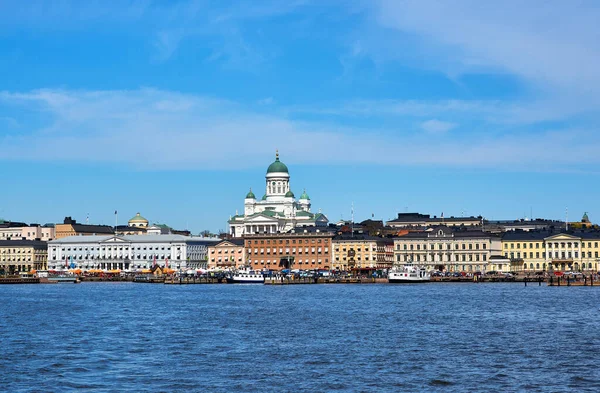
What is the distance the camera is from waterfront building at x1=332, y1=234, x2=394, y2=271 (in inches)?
6796

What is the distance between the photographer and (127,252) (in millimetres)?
198125

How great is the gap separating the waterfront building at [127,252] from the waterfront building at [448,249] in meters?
45.5

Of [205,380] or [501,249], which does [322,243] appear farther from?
[205,380]

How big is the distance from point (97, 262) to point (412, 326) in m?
148

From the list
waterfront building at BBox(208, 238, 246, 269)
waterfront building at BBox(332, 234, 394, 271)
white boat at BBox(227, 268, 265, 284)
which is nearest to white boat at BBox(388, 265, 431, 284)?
white boat at BBox(227, 268, 265, 284)

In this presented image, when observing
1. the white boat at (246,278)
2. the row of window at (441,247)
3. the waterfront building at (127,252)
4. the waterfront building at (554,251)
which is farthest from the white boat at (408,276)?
the waterfront building at (127,252)

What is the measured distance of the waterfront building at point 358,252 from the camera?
173 meters

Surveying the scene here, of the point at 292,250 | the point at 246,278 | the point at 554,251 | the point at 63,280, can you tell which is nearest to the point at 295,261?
the point at 292,250

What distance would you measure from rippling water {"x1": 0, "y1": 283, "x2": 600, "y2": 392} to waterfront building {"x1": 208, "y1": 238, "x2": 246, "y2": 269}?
111 m

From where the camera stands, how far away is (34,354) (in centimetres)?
4369

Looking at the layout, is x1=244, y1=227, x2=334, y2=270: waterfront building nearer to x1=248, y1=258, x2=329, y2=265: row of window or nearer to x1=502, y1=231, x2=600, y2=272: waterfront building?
x1=248, y1=258, x2=329, y2=265: row of window

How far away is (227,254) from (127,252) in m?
20.7

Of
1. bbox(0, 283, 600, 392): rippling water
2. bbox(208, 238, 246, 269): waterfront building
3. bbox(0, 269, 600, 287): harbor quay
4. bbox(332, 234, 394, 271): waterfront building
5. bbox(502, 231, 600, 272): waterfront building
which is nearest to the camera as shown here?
bbox(0, 283, 600, 392): rippling water

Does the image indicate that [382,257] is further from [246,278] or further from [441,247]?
[246,278]
